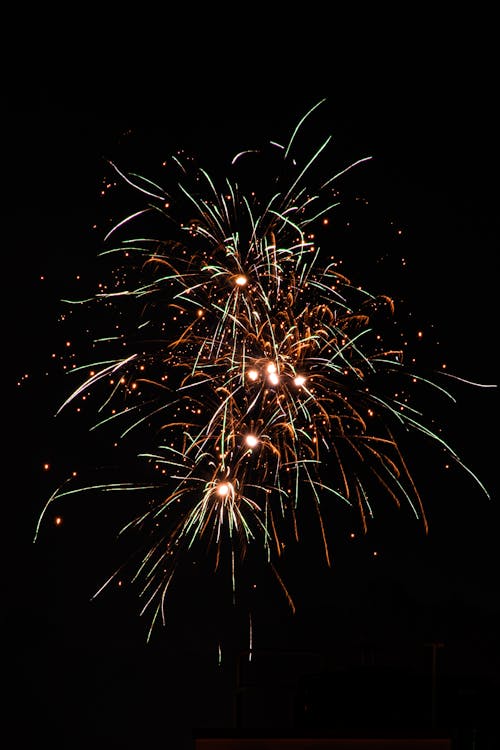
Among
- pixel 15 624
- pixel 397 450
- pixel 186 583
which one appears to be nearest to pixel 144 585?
pixel 186 583

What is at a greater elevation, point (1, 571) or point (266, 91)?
point (266, 91)

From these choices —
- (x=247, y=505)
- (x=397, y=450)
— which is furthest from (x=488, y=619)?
(x=247, y=505)

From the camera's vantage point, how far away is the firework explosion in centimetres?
715

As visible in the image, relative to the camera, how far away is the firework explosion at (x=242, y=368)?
7152 millimetres

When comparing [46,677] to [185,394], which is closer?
[185,394]

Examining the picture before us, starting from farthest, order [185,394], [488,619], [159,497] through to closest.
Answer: [488,619] < [159,497] < [185,394]

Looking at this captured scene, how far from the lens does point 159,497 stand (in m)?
8.71

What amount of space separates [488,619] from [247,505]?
2.93 m

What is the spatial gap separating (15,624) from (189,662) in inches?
60.2

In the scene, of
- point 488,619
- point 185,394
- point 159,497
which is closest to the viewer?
point 185,394

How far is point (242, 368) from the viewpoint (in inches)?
282

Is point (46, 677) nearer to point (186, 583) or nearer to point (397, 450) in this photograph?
point (186, 583)

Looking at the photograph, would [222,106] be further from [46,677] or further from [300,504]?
[46,677]

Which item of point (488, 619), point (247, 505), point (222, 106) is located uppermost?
point (222, 106)
